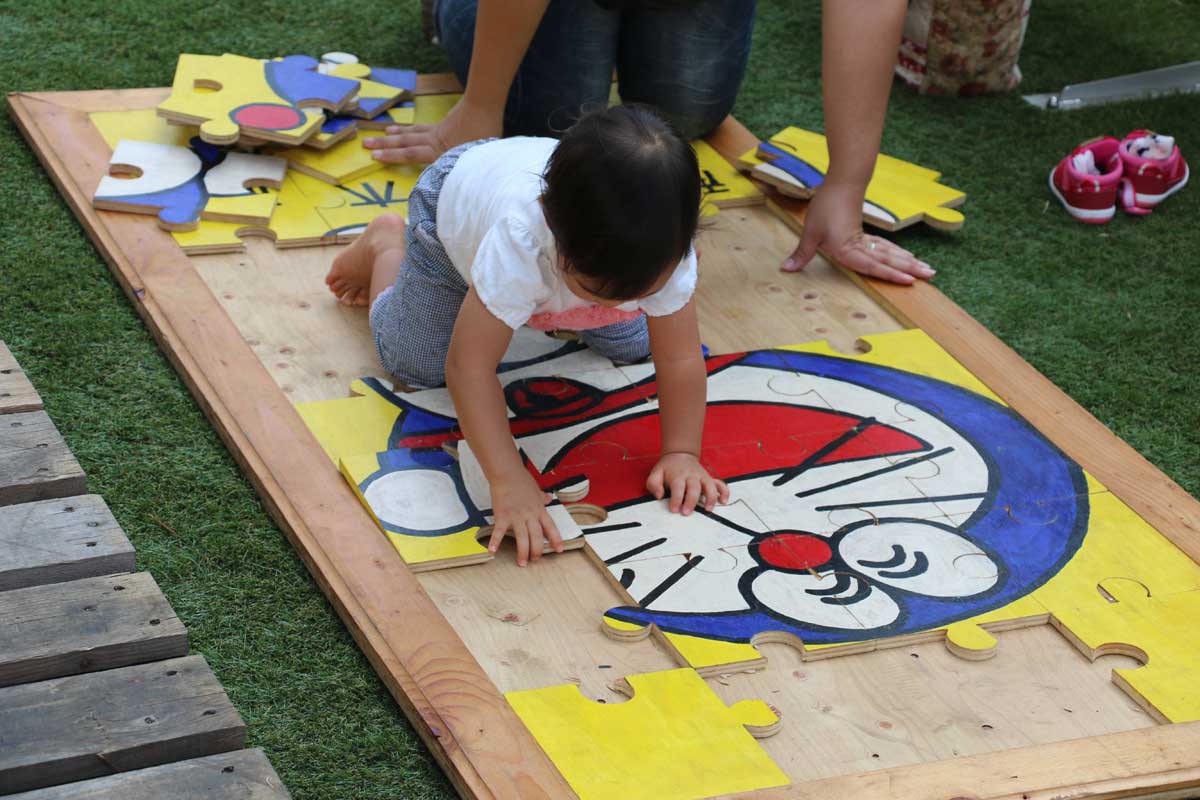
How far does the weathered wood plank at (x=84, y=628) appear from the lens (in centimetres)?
138

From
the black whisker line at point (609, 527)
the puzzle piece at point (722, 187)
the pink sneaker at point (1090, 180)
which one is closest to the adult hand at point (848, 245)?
the puzzle piece at point (722, 187)

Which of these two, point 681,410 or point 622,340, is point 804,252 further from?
point 681,410

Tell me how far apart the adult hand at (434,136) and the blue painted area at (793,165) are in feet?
1.70

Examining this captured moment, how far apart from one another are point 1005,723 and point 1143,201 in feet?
4.88

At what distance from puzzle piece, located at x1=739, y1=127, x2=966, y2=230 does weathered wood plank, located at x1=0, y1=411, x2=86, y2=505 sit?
56.9 inches

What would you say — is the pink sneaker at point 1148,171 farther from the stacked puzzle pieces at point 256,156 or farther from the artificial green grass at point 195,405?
the stacked puzzle pieces at point 256,156

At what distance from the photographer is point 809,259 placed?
8.02 ft

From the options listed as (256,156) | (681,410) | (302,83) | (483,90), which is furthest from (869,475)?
(302,83)

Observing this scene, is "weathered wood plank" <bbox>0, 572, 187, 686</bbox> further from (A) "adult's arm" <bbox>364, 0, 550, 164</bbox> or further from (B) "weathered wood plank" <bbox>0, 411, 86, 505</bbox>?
(A) "adult's arm" <bbox>364, 0, 550, 164</bbox>

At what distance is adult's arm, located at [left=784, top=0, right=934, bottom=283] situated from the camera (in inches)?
93.0

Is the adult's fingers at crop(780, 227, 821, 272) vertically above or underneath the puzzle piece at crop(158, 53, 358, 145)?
underneath

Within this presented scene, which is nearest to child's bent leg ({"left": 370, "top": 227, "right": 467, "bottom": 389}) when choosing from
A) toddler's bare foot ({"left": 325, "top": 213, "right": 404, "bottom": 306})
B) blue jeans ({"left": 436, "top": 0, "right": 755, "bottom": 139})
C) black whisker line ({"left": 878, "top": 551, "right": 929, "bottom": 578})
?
toddler's bare foot ({"left": 325, "top": 213, "right": 404, "bottom": 306})

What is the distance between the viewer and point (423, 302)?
2012mm

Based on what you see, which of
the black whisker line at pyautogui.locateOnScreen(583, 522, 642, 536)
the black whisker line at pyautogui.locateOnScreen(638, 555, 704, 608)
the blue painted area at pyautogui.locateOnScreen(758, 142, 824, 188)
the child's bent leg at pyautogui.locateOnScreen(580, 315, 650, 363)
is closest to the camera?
the black whisker line at pyautogui.locateOnScreen(638, 555, 704, 608)
